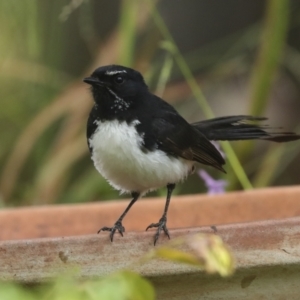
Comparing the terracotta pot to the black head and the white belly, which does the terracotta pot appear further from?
A: the black head

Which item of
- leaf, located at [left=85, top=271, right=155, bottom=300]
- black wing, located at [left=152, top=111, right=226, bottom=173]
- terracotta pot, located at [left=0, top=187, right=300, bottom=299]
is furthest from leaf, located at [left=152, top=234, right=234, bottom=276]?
black wing, located at [left=152, top=111, right=226, bottom=173]

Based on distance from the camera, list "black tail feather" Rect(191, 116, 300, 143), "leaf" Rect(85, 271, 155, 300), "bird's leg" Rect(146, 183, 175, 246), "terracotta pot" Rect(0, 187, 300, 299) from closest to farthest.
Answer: "leaf" Rect(85, 271, 155, 300), "terracotta pot" Rect(0, 187, 300, 299), "bird's leg" Rect(146, 183, 175, 246), "black tail feather" Rect(191, 116, 300, 143)

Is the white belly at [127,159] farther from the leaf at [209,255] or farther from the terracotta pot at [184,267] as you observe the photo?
the leaf at [209,255]

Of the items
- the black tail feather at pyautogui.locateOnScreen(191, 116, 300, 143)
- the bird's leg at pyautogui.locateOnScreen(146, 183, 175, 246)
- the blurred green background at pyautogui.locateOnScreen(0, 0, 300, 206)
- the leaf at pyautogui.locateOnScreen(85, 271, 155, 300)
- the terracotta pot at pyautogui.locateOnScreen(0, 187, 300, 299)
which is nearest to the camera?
the leaf at pyautogui.locateOnScreen(85, 271, 155, 300)

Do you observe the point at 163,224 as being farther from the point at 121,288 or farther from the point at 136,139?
the point at 121,288

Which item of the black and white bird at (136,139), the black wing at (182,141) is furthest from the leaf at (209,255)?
the black wing at (182,141)

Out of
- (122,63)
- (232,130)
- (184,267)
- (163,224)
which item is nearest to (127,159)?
(163,224)

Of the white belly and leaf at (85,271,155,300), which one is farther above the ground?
leaf at (85,271,155,300)
